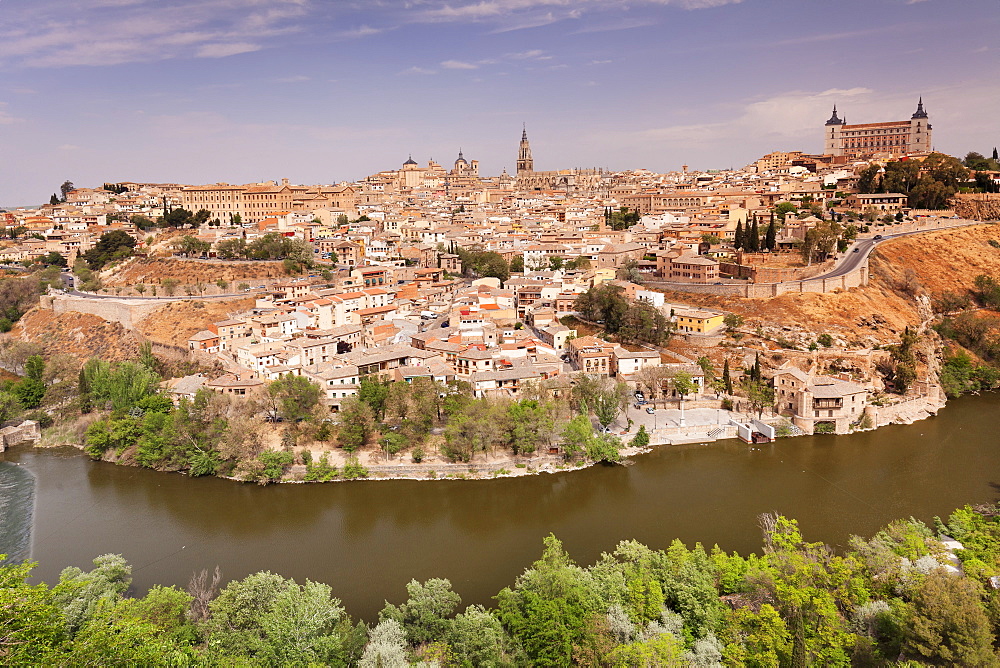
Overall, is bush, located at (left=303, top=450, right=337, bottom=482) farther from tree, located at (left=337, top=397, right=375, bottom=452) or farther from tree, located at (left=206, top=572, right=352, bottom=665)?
tree, located at (left=206, top=572, right=352, bottom=665)

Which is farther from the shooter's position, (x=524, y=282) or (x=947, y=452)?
(x=524, y=282)

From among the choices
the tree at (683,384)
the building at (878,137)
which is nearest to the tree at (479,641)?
the tree at (683,384)

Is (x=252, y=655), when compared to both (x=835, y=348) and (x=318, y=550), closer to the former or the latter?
(x=318, y=550)

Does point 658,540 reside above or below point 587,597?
below

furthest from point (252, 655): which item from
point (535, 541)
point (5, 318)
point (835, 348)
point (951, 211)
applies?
point (951, 211)

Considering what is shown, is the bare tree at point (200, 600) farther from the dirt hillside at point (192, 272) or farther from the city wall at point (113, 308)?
the dirt hillside at point (192, 272)
